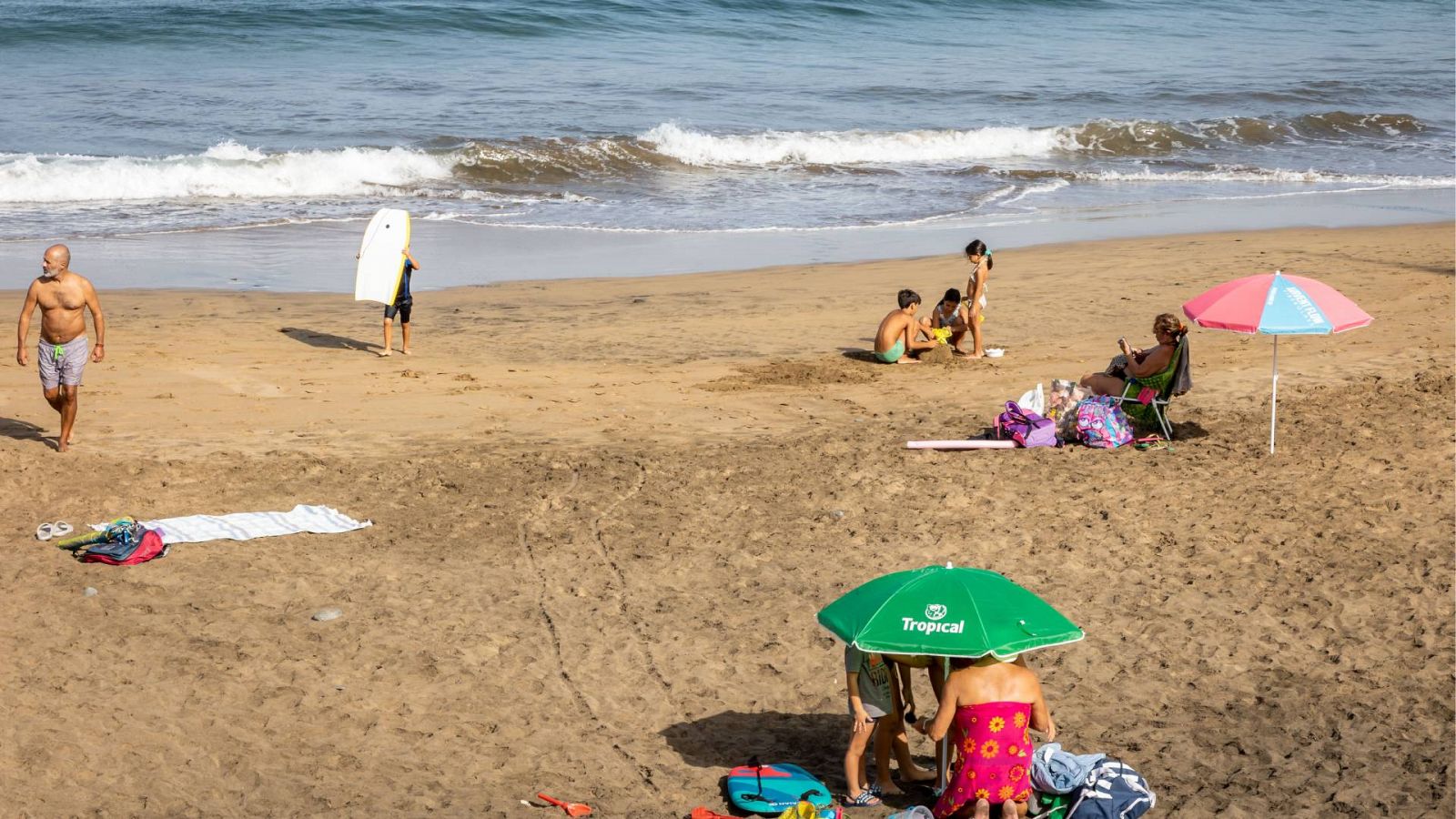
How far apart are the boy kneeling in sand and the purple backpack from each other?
8.48 feet

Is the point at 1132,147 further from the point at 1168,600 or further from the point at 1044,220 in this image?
the point at 1168,600

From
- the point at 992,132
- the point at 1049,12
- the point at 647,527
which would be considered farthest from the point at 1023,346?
the point at 1049,12

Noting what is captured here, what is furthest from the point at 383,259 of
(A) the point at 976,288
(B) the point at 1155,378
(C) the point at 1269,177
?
(C) the point at 1269,177

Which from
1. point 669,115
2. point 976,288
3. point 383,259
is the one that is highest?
point 669,115

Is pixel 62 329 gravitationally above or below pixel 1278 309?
below

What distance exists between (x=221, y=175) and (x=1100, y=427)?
54.7 feet

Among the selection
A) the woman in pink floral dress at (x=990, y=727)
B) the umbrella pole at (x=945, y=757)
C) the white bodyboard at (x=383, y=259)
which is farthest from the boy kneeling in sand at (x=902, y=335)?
the woman in pink floral dress at (x=990, y=727)

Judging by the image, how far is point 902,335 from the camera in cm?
1295

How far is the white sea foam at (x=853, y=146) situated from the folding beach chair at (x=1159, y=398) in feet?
52.7

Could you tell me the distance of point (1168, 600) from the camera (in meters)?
7.81

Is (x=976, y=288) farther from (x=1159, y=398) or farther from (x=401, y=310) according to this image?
(x=401, y=310)

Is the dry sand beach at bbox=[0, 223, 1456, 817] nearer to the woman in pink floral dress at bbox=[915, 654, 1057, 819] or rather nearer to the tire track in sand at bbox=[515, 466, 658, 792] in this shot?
the tire track in sand at bbox=[515, 466, 658, 792]

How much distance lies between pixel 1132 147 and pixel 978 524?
2105cm

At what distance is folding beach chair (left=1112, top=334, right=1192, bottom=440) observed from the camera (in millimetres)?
10203
